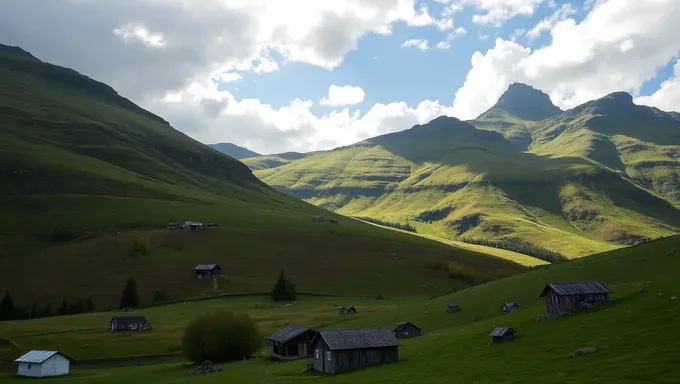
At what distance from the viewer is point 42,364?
7119 centimetres

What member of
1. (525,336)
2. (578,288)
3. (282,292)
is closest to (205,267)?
(282,292)

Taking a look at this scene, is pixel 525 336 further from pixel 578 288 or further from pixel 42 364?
pixel 42 364

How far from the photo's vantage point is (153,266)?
164m

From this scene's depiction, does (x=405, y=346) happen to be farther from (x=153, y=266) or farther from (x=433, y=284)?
(x=153, y=266)

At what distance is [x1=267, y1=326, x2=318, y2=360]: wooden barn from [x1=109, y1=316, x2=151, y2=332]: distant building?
113 feet

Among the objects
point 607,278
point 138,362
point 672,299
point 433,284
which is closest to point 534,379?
point 672,299

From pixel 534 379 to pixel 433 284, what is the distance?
414 ft

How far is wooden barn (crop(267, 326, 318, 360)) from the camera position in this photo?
75.8 meters

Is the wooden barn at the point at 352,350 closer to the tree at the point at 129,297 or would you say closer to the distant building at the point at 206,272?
the tree at the point at 129,297

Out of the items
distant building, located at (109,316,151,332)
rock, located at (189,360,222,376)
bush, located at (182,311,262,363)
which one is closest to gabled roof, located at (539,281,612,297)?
rock, located at (189,360,222,376)

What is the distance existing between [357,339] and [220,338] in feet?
81.3

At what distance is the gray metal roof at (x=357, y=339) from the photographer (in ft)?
193

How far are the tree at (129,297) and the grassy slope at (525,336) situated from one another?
74.2ft

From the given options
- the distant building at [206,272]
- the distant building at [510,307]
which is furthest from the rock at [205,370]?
the distant building at [206,272]
